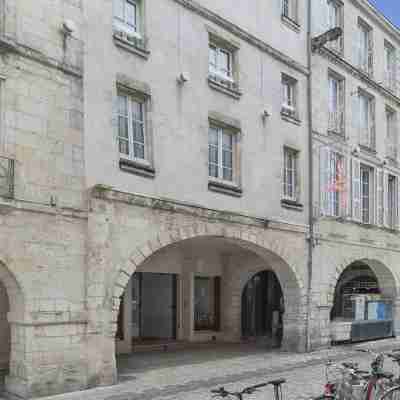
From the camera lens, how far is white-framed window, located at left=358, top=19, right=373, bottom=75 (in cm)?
1948

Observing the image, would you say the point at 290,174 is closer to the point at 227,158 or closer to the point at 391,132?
the point at 227,158

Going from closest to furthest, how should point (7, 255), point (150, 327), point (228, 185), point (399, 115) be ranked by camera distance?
point (7, 255), point (228, 185), point (150, 327), point (399, 115)

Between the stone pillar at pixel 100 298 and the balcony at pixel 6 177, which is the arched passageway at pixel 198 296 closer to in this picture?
the stone pillar at pixel 100 298

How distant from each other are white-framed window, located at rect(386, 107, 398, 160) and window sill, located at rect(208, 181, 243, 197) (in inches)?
352

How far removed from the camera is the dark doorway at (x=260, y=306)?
19.8 m

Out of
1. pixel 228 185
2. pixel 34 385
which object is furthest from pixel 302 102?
pixel 34 385

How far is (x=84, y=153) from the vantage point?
1052 cm

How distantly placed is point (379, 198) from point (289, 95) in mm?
5461

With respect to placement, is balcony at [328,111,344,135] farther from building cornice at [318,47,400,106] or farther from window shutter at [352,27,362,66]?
window shutter at [352,27,362,66]

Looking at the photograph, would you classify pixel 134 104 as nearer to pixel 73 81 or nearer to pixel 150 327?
pixel 73 81

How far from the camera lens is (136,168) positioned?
1145cm

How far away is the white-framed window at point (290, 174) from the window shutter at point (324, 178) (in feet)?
3.21

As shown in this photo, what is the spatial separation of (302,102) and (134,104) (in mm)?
6093

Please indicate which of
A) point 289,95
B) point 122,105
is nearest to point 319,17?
point 289,95
